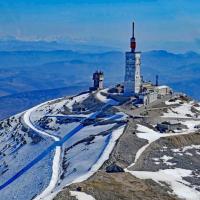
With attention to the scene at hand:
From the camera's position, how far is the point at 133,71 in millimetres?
131000

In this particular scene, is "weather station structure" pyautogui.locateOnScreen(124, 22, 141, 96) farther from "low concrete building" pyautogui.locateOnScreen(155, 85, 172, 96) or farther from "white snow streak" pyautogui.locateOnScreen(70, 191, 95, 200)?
"white snow streak" pyautogui.locateOnScreen(70, 191, 95, 200)

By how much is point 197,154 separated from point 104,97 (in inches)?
2235

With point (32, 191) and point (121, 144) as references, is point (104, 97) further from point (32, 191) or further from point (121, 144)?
point (32, 191)

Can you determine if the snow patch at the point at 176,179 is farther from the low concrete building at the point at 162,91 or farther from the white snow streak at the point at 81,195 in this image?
the low concrete building at the point at 162,91

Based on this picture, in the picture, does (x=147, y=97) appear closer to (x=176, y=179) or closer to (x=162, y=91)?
(x=162, y=91)

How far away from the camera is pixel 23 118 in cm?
13312

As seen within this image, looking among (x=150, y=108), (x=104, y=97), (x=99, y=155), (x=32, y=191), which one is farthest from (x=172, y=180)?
(x=104, y=97)

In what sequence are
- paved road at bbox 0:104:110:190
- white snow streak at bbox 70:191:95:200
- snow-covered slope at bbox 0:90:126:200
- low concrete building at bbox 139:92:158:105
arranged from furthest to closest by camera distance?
low concrete building at bbox 139:92:158:105 → paved road at bbox 0:104:110:190 → snow-covered slope at bbox 0:90:126:200 → white snow streak at bbox 70:191:95:200

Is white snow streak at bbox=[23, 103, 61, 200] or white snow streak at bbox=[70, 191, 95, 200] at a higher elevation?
white snow streak at bbox=[70, 191, 95, 200]

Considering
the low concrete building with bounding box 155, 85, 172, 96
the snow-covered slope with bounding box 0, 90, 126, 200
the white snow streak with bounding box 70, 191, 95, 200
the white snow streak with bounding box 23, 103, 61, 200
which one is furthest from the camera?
the low concrete building with bounding box 155, 85, 172, 96

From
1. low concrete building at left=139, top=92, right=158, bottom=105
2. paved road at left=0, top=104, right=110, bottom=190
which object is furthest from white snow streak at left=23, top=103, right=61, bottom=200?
low concrete building at left=139, top=92, right=158, bottom=105

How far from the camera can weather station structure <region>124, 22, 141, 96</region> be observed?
130625mm

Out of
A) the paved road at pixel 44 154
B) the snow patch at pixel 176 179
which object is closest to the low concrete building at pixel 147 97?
the paved road at pixel 44 154

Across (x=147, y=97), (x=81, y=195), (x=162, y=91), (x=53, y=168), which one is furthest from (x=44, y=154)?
(x=162, y=91)
